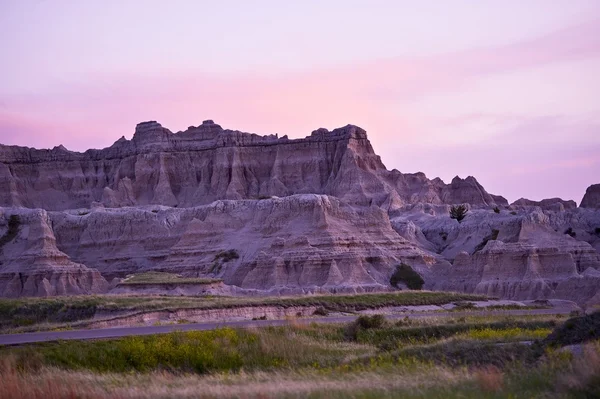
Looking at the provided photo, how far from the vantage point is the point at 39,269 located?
87938 mm

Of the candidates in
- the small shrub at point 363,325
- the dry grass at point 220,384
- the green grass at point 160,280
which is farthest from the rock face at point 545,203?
the dry grass at point 220,384

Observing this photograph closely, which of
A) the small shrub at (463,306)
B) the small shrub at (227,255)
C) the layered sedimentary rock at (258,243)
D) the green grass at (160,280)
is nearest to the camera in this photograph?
the small shrub at (463,306)

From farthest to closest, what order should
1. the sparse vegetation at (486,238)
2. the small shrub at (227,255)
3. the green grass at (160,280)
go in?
the sparse vegetation at (486,238) → the small shrub at (227,255) → the green grass at (160,280)

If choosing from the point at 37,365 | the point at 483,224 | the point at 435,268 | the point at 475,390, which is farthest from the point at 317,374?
the point at 483,224

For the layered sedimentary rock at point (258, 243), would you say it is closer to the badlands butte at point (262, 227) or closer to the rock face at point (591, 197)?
the badlands butte at point (262, 227)

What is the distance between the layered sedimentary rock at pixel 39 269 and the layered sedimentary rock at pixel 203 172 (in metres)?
39.6

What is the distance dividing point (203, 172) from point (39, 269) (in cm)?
6113

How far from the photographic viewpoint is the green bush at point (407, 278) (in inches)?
3339

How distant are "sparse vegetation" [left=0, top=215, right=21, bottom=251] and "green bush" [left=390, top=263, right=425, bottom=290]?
39768 millimetres

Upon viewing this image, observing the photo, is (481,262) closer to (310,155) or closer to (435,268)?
(435,268)

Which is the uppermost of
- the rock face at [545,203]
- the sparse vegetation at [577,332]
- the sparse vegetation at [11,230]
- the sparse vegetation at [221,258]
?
the rock face at [545,203]

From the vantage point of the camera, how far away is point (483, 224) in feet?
345

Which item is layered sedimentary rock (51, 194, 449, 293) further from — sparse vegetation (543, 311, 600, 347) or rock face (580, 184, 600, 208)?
rock face (580, 184, 600, 208)

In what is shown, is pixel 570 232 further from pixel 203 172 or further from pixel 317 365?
pixel 317 365
